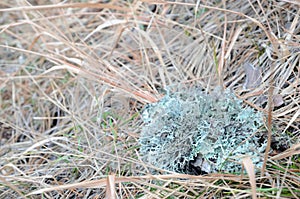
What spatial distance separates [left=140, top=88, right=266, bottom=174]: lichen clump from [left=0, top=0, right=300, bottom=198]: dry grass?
45 mm

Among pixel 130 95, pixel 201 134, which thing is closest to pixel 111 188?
pixel 201 134

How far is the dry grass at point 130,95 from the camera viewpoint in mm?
1140

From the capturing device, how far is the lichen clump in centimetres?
117

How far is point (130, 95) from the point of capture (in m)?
1.47

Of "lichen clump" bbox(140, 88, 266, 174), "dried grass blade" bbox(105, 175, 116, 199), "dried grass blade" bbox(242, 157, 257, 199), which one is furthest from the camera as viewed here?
"lichen clump" bbox(140, 88, 266, 174)

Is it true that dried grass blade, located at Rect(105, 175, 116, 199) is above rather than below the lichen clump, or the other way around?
below

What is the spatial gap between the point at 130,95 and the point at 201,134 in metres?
0.33

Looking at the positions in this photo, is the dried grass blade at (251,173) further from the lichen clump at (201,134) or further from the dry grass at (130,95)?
the lichen clump at (201,134)

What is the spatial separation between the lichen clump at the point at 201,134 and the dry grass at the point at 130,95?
5 cm

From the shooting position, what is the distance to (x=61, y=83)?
71.0 inches

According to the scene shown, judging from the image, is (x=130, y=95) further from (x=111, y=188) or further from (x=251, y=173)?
(x=251, y=173)

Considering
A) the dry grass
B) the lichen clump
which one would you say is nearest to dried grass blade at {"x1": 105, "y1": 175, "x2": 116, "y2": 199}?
the dry grass

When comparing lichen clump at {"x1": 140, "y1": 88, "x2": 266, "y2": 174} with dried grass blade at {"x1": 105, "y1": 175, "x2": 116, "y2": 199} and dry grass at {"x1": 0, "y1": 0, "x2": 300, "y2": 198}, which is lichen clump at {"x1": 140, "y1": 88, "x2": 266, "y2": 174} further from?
dried grass blade at {"x1": 105, "y1": 175, "x2": 116, "y2": 199}

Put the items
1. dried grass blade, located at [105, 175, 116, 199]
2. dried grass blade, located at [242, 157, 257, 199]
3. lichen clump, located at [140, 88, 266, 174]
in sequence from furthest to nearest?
lichen clump, located at [140, 88, 266, 174] < dried grass blade, located at [105, 175, 116, 199] < dried grass blade, located at [242, 157, 257, 199]
